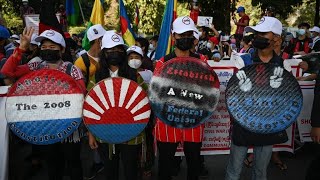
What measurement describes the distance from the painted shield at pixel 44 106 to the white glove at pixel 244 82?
1399mm

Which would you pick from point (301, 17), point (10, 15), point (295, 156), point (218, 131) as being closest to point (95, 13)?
point (218, 131)

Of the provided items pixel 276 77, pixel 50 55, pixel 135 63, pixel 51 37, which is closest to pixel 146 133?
pixel 135 63

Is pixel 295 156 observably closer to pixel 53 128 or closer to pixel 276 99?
pixel 276 99

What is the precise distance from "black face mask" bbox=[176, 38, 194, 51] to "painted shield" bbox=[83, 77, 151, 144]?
586mm

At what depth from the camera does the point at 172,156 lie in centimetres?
377

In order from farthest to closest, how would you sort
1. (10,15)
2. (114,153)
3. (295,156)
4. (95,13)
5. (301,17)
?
(301,17) → (10,15) → (95,13) → (295,156) → (114,153)

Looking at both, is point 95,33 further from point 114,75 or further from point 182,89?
point 182,89

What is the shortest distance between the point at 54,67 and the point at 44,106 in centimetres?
47

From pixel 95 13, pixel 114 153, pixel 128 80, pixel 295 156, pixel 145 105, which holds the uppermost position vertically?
pixel 95 13

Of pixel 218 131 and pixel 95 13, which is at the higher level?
pixel 95 13

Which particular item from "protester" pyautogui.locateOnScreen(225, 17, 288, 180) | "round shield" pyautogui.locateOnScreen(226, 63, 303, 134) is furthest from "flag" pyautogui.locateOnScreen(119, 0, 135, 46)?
"round shield" pyautogui.locateOnScreen(226, 63, 303, 134)

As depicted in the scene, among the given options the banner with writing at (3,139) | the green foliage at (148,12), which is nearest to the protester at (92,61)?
the banner with writing at (3,139)

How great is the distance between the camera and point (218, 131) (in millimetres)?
4758

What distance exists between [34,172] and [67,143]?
161 centimetres
